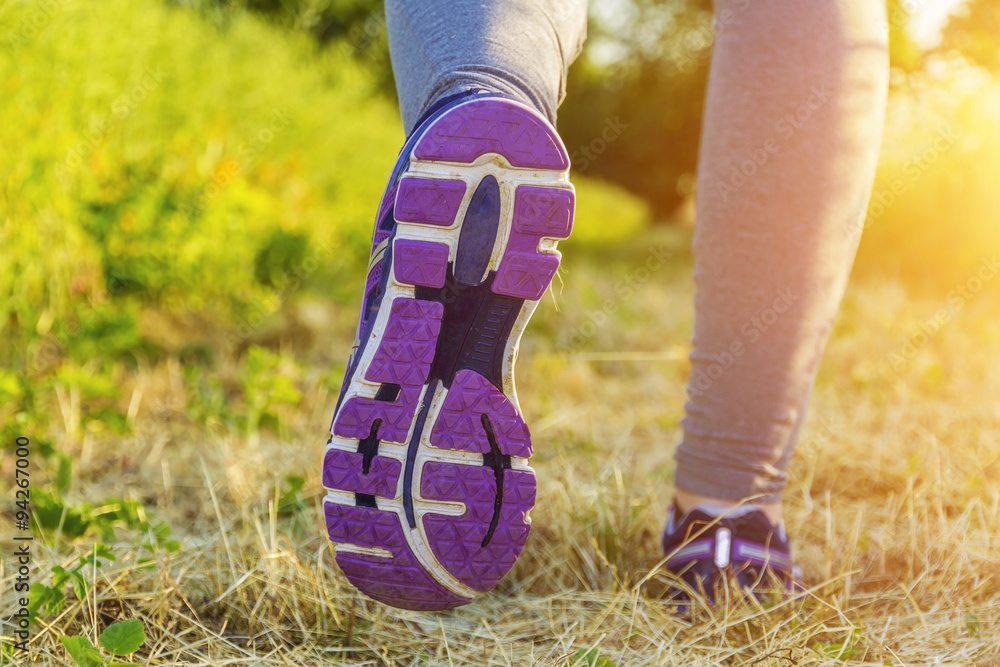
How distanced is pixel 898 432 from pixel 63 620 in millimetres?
1599

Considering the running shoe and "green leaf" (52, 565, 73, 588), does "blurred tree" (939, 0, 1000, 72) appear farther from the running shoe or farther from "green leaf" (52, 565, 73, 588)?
"green leaf" (52, 565, 73, 588)

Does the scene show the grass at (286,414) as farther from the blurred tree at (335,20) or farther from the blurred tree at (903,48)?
the blurred tree at (903,48)

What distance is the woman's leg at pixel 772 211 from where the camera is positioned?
98cm

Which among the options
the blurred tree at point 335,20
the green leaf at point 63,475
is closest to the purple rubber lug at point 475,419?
the green leaf at point 63,475

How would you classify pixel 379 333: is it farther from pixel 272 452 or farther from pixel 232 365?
pixel 232 365

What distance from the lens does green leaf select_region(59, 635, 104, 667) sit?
2.58ft

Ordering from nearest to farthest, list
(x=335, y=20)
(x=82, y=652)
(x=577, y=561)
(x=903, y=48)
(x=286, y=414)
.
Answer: (x=82, y=652), (x=577, y=561), (x=286, y=414), (x=903, y=48), (x=335, y=20)

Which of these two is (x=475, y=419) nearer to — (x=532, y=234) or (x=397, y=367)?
(x=397, y=367)

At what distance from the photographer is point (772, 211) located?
100 cm

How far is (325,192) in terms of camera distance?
391cm

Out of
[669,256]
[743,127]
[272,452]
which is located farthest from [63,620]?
[669,256]

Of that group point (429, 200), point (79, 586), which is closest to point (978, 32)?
point (429, 200)

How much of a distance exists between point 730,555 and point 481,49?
0.69 m

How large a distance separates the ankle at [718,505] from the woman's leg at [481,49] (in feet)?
1.70
